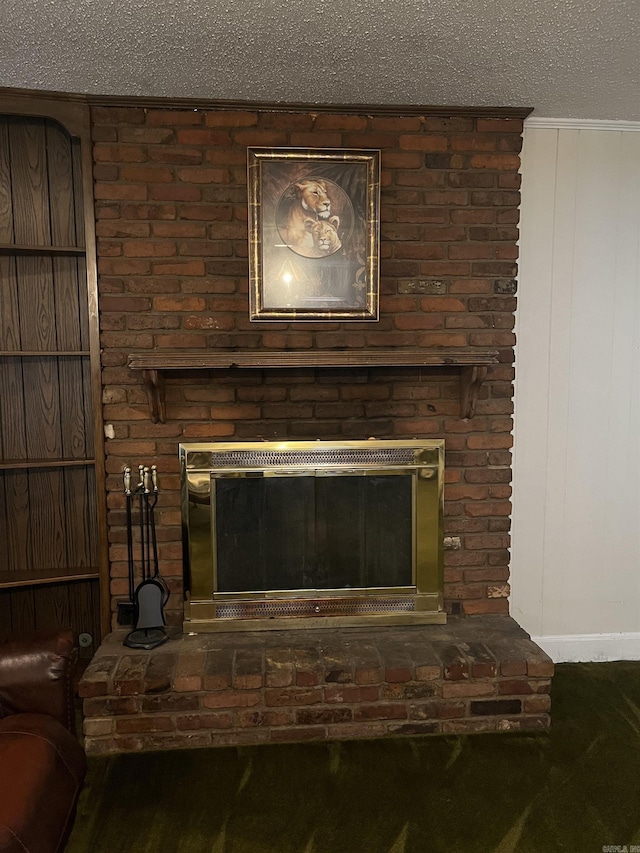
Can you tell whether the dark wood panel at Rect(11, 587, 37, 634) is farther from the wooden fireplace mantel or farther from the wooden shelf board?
the wooden shelf board

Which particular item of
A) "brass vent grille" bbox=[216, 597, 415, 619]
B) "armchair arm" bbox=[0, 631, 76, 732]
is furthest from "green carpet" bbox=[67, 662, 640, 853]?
"brass vent grille" bbox=[216, 597, 415, 619]

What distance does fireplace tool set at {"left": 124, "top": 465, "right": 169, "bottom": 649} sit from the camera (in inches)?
91.7

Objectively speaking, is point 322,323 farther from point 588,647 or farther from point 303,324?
point 588,647

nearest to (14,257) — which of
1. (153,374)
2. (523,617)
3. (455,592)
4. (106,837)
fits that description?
(153,374)

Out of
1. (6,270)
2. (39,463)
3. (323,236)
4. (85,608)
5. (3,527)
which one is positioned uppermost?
(323,236)

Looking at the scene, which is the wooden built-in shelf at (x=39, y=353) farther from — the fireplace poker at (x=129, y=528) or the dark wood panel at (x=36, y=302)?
the fireplace poker at (x=129, y=528)

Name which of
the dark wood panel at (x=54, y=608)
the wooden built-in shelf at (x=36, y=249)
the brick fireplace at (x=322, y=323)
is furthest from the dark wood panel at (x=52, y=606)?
the wooden built-in shelf at (x=36, y=249)

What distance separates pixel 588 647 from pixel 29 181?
318 centimetres

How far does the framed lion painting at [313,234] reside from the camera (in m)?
2.33

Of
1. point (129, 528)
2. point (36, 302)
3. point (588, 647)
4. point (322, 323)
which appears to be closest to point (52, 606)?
point (129, 528)

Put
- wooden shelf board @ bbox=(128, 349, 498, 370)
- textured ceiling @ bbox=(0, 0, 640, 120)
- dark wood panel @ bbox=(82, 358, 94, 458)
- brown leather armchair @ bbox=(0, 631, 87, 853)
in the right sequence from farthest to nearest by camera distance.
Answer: dark wood panel @ bbox=(82, 358, 94, 458), wooden shelf board @ bbox=(128, 349, 498, 370), textured ceiling @ bbox=(0, 0, 640, 120), brown leather armchair @ bbox=(0, 631, 87, 853)

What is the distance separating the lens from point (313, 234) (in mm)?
2352

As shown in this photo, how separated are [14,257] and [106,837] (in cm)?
213

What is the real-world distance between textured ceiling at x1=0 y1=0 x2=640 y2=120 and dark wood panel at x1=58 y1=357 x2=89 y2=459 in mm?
1070
